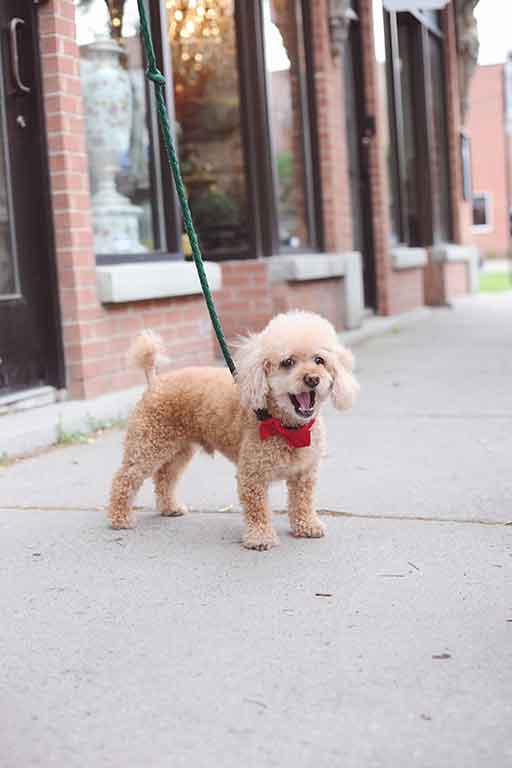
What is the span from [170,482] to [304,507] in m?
0.56

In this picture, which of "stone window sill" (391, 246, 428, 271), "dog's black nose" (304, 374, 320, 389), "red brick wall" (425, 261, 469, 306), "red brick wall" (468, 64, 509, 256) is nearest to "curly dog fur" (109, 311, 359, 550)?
"dog's black nose" (304, 374, 320, 389)

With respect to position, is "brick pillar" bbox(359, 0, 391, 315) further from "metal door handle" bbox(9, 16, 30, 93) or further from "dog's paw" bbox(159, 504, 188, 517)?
"dog's paw" bbox(159, 504, 188, 517)

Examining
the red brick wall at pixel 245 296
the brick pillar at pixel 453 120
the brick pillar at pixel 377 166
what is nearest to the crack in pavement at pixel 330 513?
the red brick wall at pixel 245 296

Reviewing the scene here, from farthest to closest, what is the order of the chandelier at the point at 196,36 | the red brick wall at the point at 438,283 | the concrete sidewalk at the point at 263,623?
the red brick wall at the point at 438,283 → the chandelier at the point at 196,36 → the concrete sidewalk at the point at 263,623

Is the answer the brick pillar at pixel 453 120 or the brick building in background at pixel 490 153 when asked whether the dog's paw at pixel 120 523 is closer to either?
the brick pillar at pixel 453 120

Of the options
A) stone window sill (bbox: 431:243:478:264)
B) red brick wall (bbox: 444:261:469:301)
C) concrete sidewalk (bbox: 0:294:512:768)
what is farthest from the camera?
red brick wall (bbox: 444:261:469:301)

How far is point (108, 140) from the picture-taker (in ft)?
21.0

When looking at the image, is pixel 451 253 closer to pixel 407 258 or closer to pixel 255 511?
pixel 407 258

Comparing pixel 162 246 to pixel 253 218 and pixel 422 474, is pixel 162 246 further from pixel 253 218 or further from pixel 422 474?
pixel 422 474

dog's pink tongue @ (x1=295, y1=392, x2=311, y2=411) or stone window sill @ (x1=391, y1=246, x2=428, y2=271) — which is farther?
stone window sill @ (x1=391, y1=246, x2=428, y2=271)

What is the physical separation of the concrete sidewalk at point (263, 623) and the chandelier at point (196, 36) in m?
4.47

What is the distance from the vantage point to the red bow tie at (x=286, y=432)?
10.7ft

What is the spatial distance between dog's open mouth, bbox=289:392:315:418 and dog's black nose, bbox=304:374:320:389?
0.09 m

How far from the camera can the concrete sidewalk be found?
2020 millimetres
